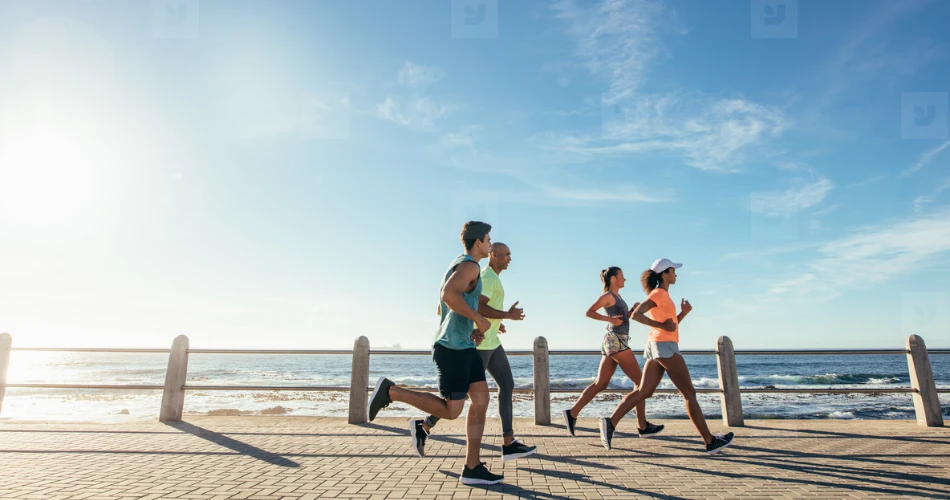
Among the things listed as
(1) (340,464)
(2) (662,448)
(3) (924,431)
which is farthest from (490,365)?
(3) (924,431)

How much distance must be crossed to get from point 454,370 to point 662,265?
2.95m

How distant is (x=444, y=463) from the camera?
5.15 meters

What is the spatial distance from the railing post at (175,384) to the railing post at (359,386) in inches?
103

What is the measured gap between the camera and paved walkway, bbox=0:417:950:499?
416 cm

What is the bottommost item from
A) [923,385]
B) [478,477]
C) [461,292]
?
[478,477]

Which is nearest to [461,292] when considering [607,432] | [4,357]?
[607,432]

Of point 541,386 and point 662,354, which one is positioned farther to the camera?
point 541,386

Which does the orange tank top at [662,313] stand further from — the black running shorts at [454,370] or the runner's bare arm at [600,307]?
the black running shorts at [454,370]

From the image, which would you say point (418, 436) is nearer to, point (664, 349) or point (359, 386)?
point (664, 349)

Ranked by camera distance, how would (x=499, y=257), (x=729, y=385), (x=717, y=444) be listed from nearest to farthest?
1. (x=499, y=257)
2. (x=717, y=444)
3. (x=729, y=385)

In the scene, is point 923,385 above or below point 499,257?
below

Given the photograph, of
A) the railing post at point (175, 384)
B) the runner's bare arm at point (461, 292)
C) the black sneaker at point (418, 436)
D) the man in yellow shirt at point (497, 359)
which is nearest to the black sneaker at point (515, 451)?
the man in yellow shirt at point (497, 359)

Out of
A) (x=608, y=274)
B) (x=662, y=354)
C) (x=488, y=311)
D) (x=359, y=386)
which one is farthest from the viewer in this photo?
(x=359, y=386)

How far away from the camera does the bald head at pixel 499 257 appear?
5445 millimetres
